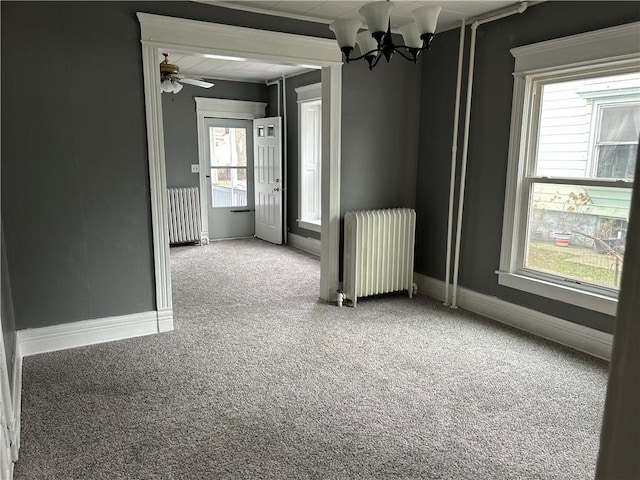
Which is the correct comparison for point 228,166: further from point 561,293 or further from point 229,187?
point 561,293

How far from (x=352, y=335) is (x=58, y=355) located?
2.15 metres

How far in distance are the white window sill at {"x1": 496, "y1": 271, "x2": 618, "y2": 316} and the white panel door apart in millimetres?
3924

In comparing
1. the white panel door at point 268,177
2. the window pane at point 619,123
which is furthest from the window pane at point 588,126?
the white panel door at point 268,177

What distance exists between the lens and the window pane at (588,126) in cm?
309

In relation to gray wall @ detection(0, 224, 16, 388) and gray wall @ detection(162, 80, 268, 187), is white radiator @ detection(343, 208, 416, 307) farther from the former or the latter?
gray wall @ detection(162, 80, 268, 187)

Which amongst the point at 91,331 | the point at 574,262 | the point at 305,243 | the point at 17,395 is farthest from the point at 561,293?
the point at 305,243

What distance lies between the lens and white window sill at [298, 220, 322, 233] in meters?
6.46

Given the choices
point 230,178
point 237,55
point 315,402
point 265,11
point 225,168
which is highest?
point 265,11

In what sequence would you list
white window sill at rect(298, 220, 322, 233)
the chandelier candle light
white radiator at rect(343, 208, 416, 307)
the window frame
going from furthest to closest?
the window frame → white window sill at rect(298, 220, 322, 233) → white radiator at rect(343, 208, 416, 307) → the chandelier candle light

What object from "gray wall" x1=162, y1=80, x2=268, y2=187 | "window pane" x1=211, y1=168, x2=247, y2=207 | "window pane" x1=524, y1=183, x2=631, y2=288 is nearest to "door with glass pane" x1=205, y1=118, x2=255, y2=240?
"window pane" x1=211, y1=168, x2=247, y2=207

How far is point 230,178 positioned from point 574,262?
17.9 ft

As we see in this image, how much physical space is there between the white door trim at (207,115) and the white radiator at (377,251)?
3522 mm

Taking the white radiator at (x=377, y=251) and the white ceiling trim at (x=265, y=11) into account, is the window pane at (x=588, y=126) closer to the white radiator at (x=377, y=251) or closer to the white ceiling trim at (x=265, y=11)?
the white radiator at (x=377, y=251)

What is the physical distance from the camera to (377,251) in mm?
4387
